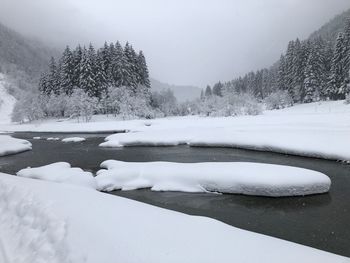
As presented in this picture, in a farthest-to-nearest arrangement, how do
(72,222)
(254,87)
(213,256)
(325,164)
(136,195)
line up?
(254,87), (325,164), (136,195), (72,222), (213,256)

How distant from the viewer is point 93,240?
6.03m

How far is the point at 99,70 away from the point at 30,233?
60015mm

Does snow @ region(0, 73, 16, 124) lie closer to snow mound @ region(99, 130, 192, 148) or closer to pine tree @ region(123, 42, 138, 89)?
pine tree @ region(123, 42, 138, 89)

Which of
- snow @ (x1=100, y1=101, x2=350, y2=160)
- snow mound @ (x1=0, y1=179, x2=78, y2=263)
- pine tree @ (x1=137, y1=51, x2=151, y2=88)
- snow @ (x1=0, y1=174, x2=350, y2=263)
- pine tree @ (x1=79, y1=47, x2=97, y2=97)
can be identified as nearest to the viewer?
snow @ (x1=0, y1=174, x2=350, y2=263)

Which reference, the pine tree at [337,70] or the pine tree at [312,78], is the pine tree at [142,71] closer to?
the pine tree at [312,78]

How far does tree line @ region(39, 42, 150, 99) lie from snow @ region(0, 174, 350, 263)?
182 feet

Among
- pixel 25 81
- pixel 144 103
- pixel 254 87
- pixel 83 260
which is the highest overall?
pixel 25 81

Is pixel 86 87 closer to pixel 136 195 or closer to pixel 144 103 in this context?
pixel 144 103

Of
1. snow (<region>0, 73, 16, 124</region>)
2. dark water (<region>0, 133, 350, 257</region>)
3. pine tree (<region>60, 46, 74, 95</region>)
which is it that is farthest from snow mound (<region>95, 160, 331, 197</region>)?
snow (<region>0, 73, 16, 124</region>)

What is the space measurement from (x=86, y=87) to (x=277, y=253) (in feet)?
202

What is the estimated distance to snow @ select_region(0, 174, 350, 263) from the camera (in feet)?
17.8

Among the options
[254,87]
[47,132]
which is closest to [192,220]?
[47,132]

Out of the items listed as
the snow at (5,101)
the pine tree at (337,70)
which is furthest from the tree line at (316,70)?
the snow at (5,101)

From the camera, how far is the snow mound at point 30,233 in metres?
6.03
